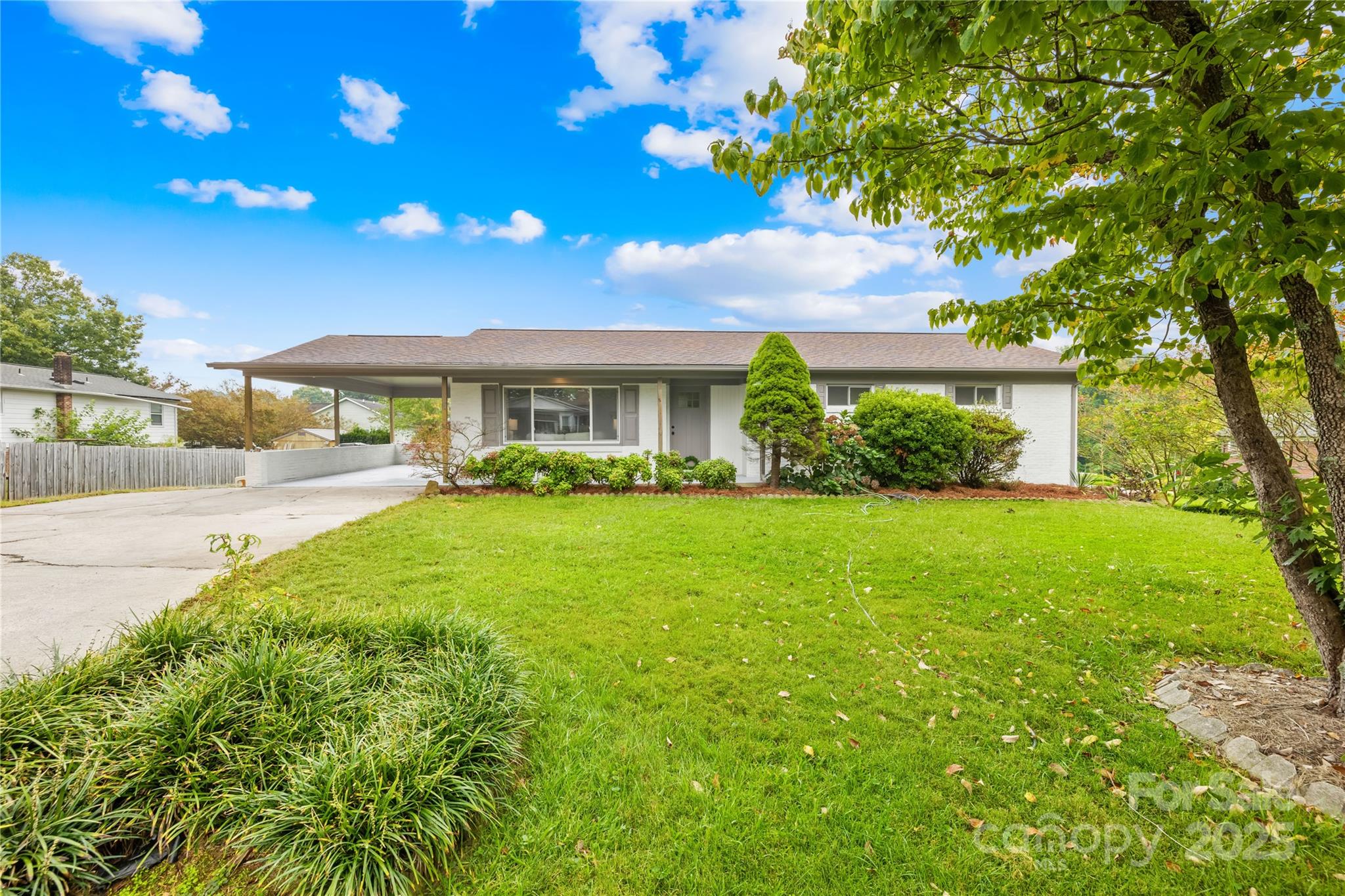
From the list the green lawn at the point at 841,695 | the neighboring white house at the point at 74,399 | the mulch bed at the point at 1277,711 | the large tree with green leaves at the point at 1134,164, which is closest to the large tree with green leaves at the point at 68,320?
the neighboring white house at the point at 74,399

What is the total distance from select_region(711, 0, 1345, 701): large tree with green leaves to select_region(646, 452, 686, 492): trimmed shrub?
724cm

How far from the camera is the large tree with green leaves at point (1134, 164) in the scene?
5.60ft

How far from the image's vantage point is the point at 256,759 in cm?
203

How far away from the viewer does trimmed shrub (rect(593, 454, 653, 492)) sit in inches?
399

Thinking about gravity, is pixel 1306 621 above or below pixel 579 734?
above

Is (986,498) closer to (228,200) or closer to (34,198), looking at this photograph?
(228,200)

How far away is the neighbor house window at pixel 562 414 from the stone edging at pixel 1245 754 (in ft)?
35.0

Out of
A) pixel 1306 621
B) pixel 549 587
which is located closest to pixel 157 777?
pixel 549 587

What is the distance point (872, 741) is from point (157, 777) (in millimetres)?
3131

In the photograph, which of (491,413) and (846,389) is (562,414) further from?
(846,389)

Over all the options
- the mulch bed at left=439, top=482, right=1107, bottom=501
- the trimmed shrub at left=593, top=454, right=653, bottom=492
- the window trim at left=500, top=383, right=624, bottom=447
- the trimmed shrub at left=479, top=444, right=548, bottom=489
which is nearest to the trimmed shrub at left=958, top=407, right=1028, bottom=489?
the mulch bed at left=439, top=482, right=1107, bottom=501

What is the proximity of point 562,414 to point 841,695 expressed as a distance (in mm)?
Answer: 10481

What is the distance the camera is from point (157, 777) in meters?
1.93

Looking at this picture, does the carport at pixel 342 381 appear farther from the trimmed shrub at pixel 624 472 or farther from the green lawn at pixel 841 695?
the green lawn at pixel 841 695
